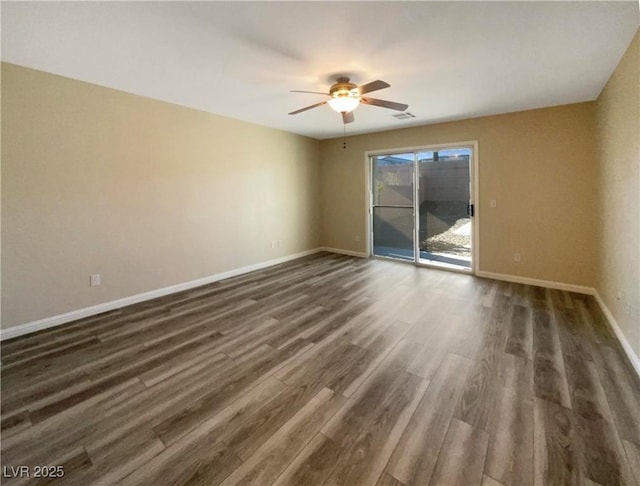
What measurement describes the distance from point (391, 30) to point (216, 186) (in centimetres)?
333

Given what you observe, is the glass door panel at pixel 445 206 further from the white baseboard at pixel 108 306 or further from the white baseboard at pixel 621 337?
the white baseboard at pixel 108 306

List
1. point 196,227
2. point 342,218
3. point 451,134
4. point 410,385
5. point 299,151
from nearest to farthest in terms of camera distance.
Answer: point 410,385, point 196,227, point 451,134, point 299,151, point 342,218

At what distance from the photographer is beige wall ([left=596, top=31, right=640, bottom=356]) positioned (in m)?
2.25

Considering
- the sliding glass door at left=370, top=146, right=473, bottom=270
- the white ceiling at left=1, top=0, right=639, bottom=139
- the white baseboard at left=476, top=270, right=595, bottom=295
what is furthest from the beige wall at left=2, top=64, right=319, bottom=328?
the white baseboard at left=476, top=270, right=595, bottom=295

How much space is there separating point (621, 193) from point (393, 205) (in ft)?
11.3

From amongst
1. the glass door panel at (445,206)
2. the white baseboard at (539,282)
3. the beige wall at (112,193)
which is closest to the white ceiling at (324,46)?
the beige wall at (112,193)

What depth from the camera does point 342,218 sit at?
6.42 m

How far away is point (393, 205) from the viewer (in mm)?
5797

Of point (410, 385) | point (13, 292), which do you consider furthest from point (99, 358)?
point (410, 385)

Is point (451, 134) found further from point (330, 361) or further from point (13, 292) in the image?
point (13, 292)

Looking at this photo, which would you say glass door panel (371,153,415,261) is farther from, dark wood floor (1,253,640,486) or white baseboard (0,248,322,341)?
white baseboard (0,248,322,341)

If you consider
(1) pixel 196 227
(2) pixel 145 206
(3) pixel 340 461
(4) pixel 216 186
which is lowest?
(3) pixel 340 461

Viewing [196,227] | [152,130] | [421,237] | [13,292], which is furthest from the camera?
[421,237]

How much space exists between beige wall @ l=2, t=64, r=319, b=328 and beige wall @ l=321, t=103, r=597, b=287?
3.53 m
